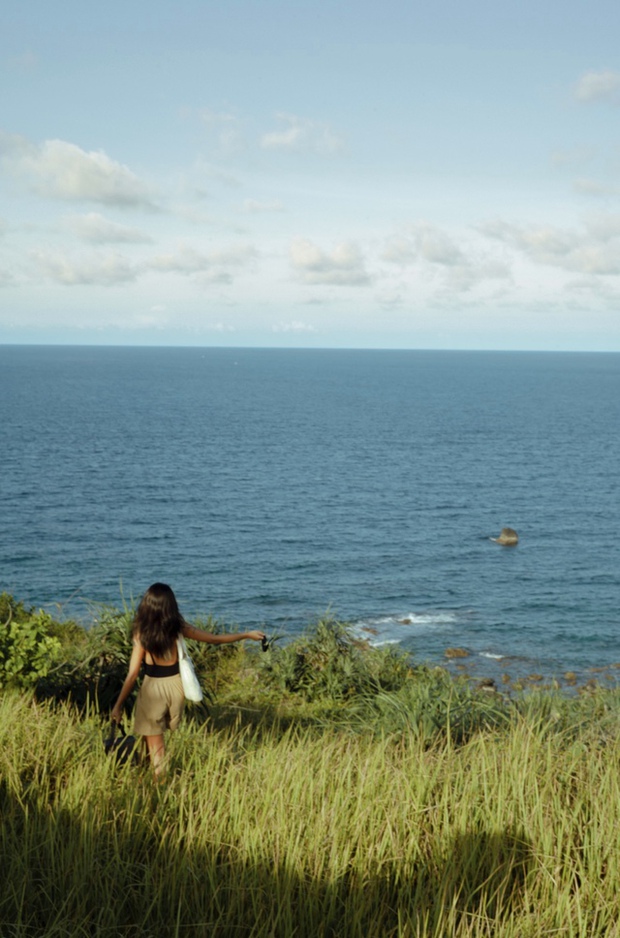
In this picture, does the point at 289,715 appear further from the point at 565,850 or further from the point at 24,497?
the point at 24,497

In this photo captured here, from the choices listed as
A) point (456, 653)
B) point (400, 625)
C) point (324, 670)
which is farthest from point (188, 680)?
point (400, 625)

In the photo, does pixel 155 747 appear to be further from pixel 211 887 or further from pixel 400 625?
pixel 400 625

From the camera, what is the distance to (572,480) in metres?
74.1

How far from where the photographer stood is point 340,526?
56656 mm

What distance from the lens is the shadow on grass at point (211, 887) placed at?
4371 mm

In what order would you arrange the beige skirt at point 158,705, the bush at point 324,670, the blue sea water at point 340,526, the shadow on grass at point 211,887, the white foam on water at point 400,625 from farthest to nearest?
1. the blue sea water at point 340,526
2. the white foam on water at point 400,625
3. the bush at point 324,670
4. the beige skirt at point 158,705
5. the shadow on grass at point 211,887

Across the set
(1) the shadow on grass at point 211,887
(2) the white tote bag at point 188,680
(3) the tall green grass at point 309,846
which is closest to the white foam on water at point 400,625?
(2) the white tote bag at point 188,680

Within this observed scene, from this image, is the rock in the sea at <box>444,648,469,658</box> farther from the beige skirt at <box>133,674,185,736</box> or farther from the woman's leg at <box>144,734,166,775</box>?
the woman's leg at <box>144,734,166,775</box>

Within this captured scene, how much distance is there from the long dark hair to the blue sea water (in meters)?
17.8

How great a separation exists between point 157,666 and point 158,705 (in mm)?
331

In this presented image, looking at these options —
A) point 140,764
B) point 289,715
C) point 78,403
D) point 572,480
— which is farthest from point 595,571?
point 78,403

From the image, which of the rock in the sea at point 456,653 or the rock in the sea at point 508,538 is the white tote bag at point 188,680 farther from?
the rock in the sea at point 508,538

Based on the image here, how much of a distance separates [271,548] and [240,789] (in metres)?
45.4

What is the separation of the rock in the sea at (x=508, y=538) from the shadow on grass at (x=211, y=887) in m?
49.2
